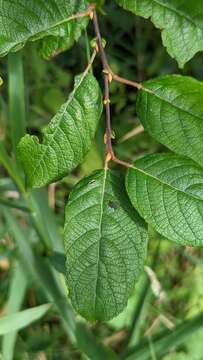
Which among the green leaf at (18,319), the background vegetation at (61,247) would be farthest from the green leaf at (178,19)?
the green leaf at (18,319)

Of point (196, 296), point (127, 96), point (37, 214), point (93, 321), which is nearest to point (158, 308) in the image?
point (196, 296)

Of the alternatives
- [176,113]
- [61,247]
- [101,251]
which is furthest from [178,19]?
[61,247]

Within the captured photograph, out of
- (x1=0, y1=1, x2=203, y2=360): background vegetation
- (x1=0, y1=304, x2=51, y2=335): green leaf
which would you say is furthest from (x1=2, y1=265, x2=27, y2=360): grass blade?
(x1=0, y1=304, x2=51, y2=335): green leaf

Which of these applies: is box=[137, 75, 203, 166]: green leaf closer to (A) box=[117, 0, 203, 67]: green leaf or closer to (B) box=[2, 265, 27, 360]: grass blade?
A: (A) box=[117, 0, 203, 67]: green leaf

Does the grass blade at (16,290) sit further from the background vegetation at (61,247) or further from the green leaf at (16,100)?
the green leaf at (16,100)

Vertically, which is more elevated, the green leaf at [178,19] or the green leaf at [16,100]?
the green leaf at [178,19]

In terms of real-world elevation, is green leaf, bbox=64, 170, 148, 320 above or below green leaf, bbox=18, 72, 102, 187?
below
